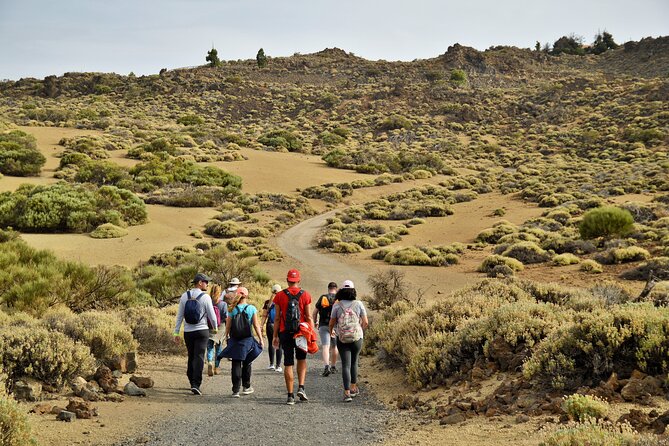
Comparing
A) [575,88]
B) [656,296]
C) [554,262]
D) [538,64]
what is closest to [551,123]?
[575,88]

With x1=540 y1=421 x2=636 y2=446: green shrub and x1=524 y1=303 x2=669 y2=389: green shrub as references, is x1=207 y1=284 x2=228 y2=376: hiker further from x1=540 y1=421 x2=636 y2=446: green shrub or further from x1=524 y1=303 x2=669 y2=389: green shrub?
x1=540 y1=421 x2=636 y2=446: green shrub

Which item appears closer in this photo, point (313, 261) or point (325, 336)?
point (325, 336)

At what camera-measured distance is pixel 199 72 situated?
10625 cm

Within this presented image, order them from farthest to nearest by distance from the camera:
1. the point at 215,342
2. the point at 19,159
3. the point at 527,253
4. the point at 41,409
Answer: the point at 19,159 → the point at 527,253 → the point at 215,342 → the point at 41,409

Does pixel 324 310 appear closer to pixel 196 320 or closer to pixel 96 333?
pixel 196 320

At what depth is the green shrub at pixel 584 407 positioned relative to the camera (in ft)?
19.1

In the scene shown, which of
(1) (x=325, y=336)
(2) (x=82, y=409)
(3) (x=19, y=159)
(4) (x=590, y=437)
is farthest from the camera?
(3) (x=19, y=159)

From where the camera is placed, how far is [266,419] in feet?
23.9

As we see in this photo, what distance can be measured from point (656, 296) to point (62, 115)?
75333 mm

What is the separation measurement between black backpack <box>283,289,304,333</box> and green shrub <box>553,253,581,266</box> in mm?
18333

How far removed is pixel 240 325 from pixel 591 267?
1743cm

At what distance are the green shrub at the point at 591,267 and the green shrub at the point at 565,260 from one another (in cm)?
97

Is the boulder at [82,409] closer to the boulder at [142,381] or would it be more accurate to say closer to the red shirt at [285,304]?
the boulder at [142,381]

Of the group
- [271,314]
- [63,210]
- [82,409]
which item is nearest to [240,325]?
[82,409]
